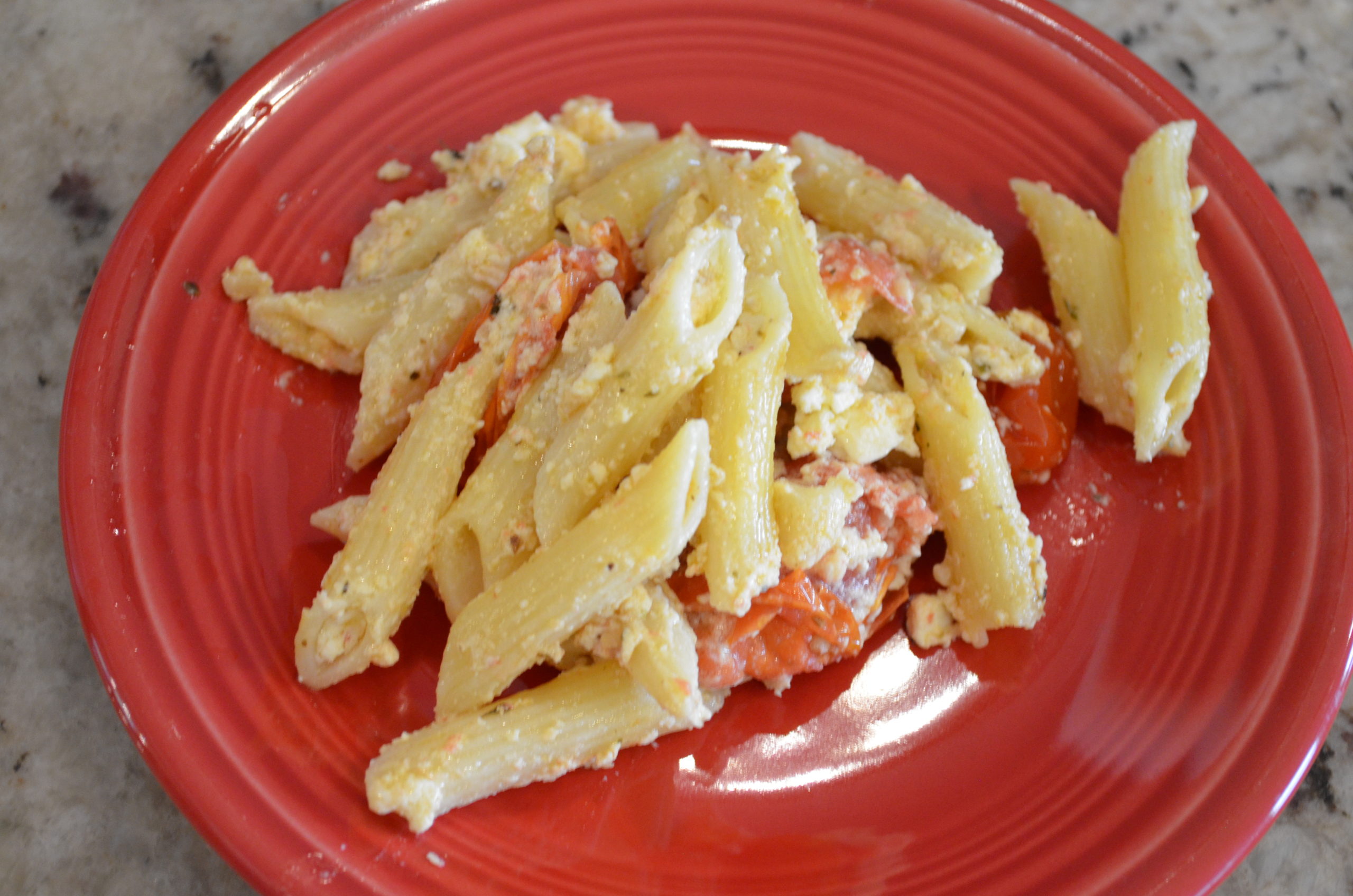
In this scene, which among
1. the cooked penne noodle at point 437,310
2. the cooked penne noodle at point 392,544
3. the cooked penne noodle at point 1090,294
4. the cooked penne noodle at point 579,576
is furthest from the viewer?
the cooked penne noodle at point 1090,294

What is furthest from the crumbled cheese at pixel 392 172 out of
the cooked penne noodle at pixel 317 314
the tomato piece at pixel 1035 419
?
the tomato piece at pixel 1035 419

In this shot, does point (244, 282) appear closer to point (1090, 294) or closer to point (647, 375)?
point (647, 375)

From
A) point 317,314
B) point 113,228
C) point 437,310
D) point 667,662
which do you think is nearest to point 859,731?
point 667,662

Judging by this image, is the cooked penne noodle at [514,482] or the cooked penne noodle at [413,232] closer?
the cooked penne noodle at [514,482]

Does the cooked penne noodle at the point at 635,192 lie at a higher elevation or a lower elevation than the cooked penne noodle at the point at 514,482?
higher

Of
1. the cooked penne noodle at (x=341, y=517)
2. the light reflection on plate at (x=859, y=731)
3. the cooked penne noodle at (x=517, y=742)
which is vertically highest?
the cooked penne noodle at (x=341, y=517)

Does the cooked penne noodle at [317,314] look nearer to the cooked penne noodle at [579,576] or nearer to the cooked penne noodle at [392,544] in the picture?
the cooked penne noodle at [392,544]

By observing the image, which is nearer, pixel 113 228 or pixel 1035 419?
pixel 1035 419

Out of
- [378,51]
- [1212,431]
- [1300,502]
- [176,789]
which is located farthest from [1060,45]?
[176,789]
